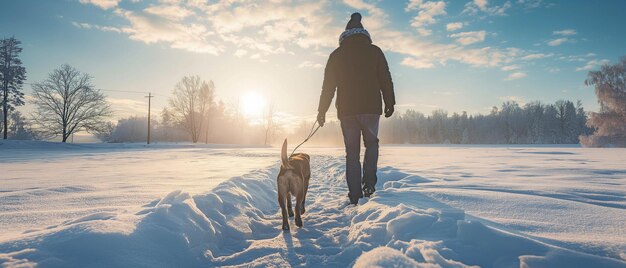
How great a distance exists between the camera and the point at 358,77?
4305mm

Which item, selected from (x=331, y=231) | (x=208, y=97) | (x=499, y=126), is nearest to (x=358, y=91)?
Answer: (x=331, y=231)

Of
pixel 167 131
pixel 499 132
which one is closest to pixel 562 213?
pixel 167 131

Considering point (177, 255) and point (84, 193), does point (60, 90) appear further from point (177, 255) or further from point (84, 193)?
point (177, 255)

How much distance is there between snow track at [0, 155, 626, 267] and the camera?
1622 mm

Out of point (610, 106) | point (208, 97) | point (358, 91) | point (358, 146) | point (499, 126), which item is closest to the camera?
point (358, 91)

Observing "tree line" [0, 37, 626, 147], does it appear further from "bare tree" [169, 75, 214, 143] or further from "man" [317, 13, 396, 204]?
"man" [317, 13, 396, 204]

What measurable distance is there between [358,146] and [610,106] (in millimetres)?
34390

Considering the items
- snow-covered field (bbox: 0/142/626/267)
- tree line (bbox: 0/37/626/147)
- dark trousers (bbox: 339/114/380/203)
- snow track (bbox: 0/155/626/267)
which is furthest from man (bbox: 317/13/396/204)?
tree line (bbox: 0/37/626/147)

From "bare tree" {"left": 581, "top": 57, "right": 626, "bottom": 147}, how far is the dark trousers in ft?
107

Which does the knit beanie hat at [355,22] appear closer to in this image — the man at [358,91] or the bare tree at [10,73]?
the man at [358,91]

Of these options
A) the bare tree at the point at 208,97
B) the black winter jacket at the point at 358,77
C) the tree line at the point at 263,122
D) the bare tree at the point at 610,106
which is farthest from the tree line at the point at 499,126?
the black winter jacket at the point at 358,77

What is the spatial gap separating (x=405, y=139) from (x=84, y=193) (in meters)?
97.2

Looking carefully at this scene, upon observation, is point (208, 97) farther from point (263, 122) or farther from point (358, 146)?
point (358, 146)

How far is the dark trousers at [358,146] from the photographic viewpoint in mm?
4168
